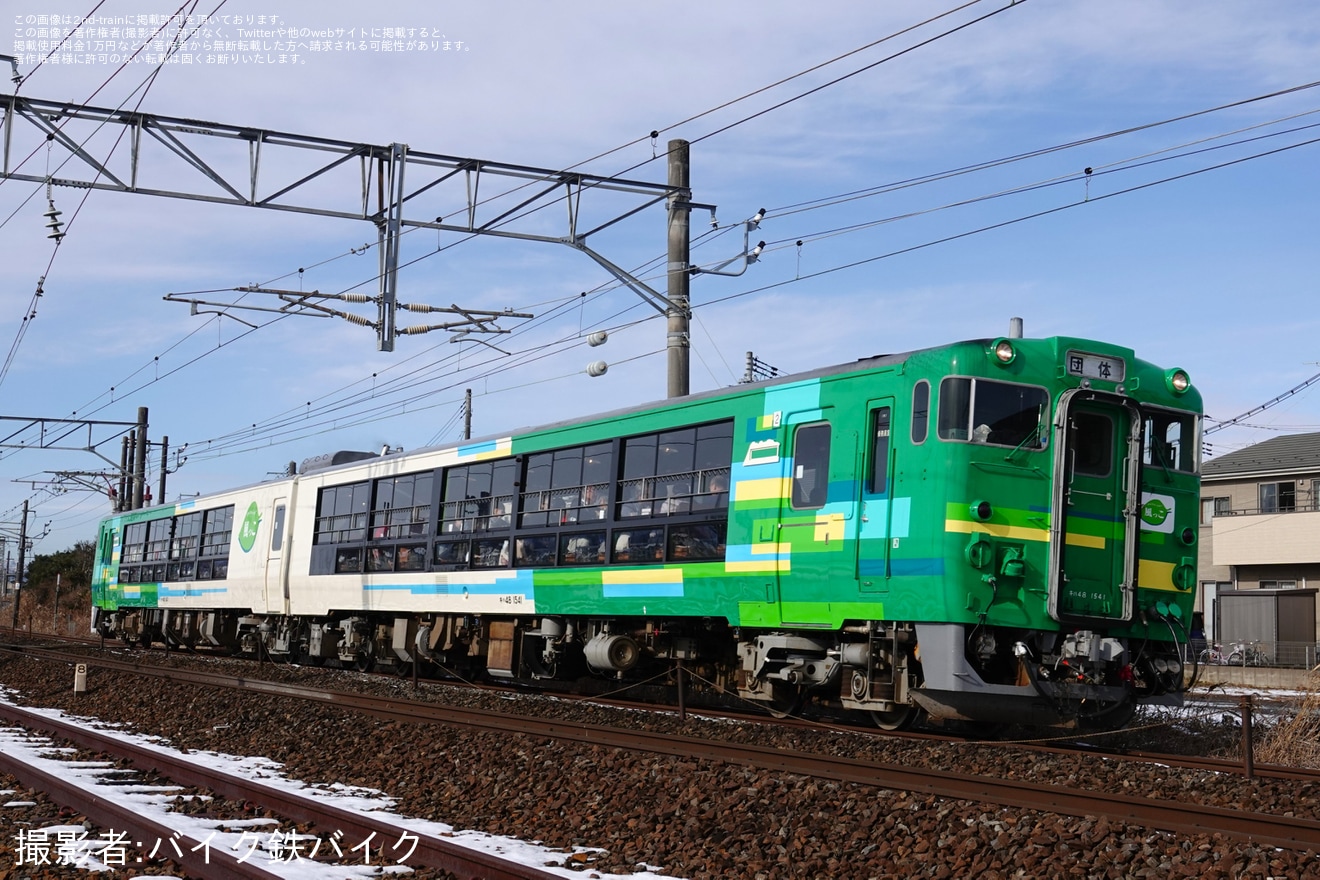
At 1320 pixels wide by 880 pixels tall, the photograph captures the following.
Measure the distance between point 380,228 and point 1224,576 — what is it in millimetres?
28290

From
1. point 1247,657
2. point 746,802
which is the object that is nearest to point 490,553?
point 746,802

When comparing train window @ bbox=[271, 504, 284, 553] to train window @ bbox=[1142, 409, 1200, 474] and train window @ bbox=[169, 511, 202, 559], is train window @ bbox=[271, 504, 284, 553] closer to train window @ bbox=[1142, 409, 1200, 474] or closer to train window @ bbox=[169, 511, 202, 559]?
train window @ bbox=[169, 511, 202, 559]

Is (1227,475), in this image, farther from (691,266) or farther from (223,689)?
(223,689)

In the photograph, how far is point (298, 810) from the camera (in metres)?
8.40

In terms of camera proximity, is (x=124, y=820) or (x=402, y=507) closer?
(x=124, y=820)

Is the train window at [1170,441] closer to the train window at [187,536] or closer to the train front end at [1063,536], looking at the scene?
the train front end at [1063,536]

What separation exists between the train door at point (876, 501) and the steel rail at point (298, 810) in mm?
5098

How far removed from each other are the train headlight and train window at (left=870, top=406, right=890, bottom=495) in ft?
3.42

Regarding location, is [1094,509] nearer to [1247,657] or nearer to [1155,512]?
[1155,512]

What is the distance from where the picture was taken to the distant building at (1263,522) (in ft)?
113

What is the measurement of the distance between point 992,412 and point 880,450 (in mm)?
1045

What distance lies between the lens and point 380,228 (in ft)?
57.2

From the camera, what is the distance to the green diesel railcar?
11.1 metres

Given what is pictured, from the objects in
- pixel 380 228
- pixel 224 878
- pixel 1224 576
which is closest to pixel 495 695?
pixel 380 228
